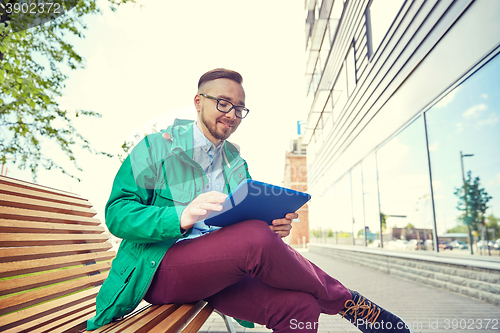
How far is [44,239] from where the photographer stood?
1832mm

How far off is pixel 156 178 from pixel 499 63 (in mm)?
4543

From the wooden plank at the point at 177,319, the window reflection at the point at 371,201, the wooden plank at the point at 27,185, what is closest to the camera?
the wooden plank at the point at 177,319

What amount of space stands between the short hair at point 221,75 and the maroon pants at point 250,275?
3.23ft

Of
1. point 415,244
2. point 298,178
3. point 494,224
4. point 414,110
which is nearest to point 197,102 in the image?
point 494,224

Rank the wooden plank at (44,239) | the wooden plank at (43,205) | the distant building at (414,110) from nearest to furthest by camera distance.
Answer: the wooden plank at (44,239)
the wooden plank at (43,205)
the distant building at (414,110)

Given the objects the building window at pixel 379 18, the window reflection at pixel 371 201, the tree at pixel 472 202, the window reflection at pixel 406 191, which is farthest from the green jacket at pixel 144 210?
the window reflection at pixel 371 201

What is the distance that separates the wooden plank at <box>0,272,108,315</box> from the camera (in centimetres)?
140

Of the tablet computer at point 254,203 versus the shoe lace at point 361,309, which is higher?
the tablet computer at point 254,203

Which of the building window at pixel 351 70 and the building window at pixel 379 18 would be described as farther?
the building window at pixel 351 70

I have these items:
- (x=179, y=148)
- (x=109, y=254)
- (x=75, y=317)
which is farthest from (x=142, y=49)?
(x=75, y=317)

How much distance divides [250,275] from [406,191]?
6939mm

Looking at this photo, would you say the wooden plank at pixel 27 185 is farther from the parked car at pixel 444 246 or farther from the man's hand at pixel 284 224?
the parked car at pixel 444 246

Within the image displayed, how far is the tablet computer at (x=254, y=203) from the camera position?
3.93 feet

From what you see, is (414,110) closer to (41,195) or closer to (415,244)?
(415,244)
